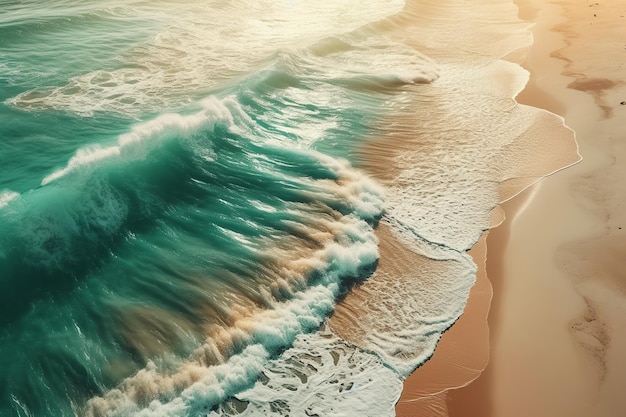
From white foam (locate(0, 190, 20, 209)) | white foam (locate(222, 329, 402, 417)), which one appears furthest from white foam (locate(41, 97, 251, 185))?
white foam (locate(222, 329, 402, 417))

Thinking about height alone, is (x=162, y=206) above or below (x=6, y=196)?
below

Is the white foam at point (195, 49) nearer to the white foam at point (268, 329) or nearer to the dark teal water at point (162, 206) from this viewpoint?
the dark teal water at point (162, 206)

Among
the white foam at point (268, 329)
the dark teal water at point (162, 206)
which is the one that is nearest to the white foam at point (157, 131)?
the dark teal water at point (162, 206)

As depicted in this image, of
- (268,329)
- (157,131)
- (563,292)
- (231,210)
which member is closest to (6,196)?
(157,131)

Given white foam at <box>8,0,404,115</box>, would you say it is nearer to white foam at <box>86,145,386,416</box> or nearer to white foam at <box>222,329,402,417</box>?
white foam at <box>86,145,386,416</box>

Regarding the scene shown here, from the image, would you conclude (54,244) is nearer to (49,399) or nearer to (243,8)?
(49,399)

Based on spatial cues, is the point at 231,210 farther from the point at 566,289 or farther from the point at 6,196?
the point at 566,289
